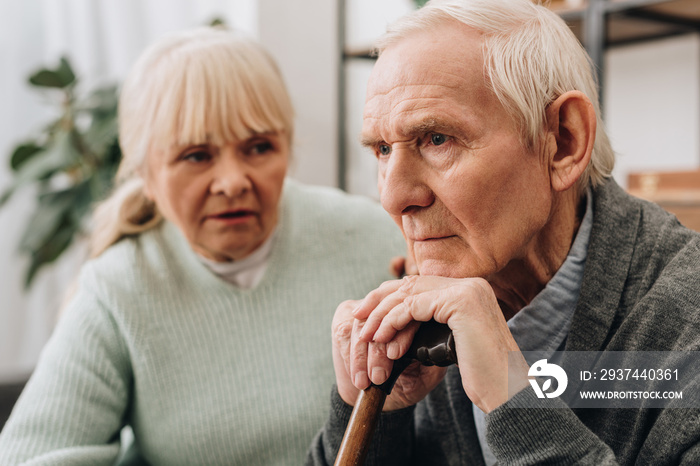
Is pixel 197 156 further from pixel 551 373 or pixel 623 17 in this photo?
pixel 623 17

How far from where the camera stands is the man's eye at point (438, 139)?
0.92m

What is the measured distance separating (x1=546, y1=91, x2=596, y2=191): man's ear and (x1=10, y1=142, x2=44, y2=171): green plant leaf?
2.30m

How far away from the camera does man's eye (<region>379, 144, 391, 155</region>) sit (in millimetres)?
984

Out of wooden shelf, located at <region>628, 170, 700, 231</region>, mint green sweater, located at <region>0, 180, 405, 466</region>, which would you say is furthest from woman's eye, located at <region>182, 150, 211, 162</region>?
wooden shelf, located at <region>628, 170, 700, 231</region>

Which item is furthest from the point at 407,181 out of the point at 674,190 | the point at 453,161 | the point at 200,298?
the point at 674,190

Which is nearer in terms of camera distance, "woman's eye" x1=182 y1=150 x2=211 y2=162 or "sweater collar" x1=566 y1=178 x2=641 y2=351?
"sweater collar" x1=566 y1=178 x2=641 y2=351

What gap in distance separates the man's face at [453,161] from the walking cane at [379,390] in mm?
114

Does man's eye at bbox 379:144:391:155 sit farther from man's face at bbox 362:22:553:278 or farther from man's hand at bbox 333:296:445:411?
man's hand at bbox 333:296:445:411

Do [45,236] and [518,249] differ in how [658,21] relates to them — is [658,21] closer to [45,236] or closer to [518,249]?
[518,249]

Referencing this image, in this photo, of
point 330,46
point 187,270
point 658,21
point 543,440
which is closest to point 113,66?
point 330,46

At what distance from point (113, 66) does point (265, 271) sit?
2289mm

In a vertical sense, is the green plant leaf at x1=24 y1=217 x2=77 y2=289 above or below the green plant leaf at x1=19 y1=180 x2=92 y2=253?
below

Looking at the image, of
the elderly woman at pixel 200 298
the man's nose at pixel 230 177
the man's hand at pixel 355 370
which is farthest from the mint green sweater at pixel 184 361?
the man's hand at pixel 355 370

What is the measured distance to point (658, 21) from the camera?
218 centimetres
